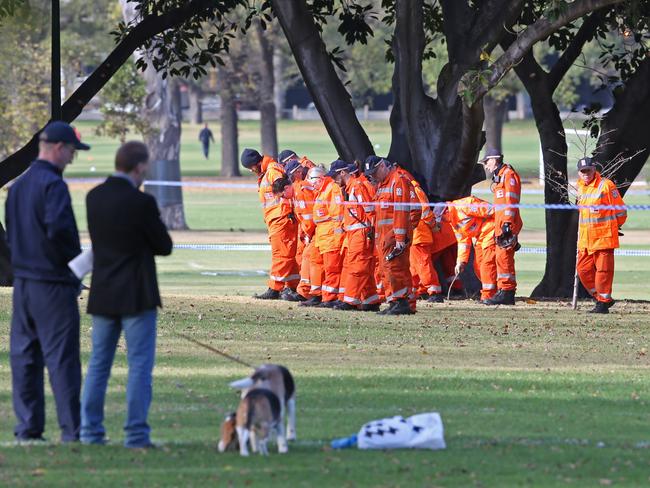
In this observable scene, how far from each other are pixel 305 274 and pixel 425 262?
1.73 m

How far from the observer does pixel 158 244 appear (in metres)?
9.09

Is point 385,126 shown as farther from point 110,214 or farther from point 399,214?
point 110,214

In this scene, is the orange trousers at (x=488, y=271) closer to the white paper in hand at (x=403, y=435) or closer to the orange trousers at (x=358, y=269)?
the orange trousers at (x=358, y=269)

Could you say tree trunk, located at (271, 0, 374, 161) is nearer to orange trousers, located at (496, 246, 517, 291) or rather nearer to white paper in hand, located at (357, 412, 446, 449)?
orange trousers, located at (496, 246, 517, 291)

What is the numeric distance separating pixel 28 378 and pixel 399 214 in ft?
28.3

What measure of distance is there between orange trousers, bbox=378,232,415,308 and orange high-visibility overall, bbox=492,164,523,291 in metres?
2.34

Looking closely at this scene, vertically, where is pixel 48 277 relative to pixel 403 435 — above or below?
above

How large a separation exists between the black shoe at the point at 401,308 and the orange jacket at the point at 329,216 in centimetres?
140

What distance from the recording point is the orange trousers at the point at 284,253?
2081cm

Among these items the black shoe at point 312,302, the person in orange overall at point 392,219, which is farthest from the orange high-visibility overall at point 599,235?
the black shoe at point 312,302

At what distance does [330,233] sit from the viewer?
19.4 meters

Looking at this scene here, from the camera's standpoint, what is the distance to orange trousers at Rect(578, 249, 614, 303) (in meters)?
18.6

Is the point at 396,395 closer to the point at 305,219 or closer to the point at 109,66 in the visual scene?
the point at 305,219

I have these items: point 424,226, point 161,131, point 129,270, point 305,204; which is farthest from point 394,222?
point 161,131
